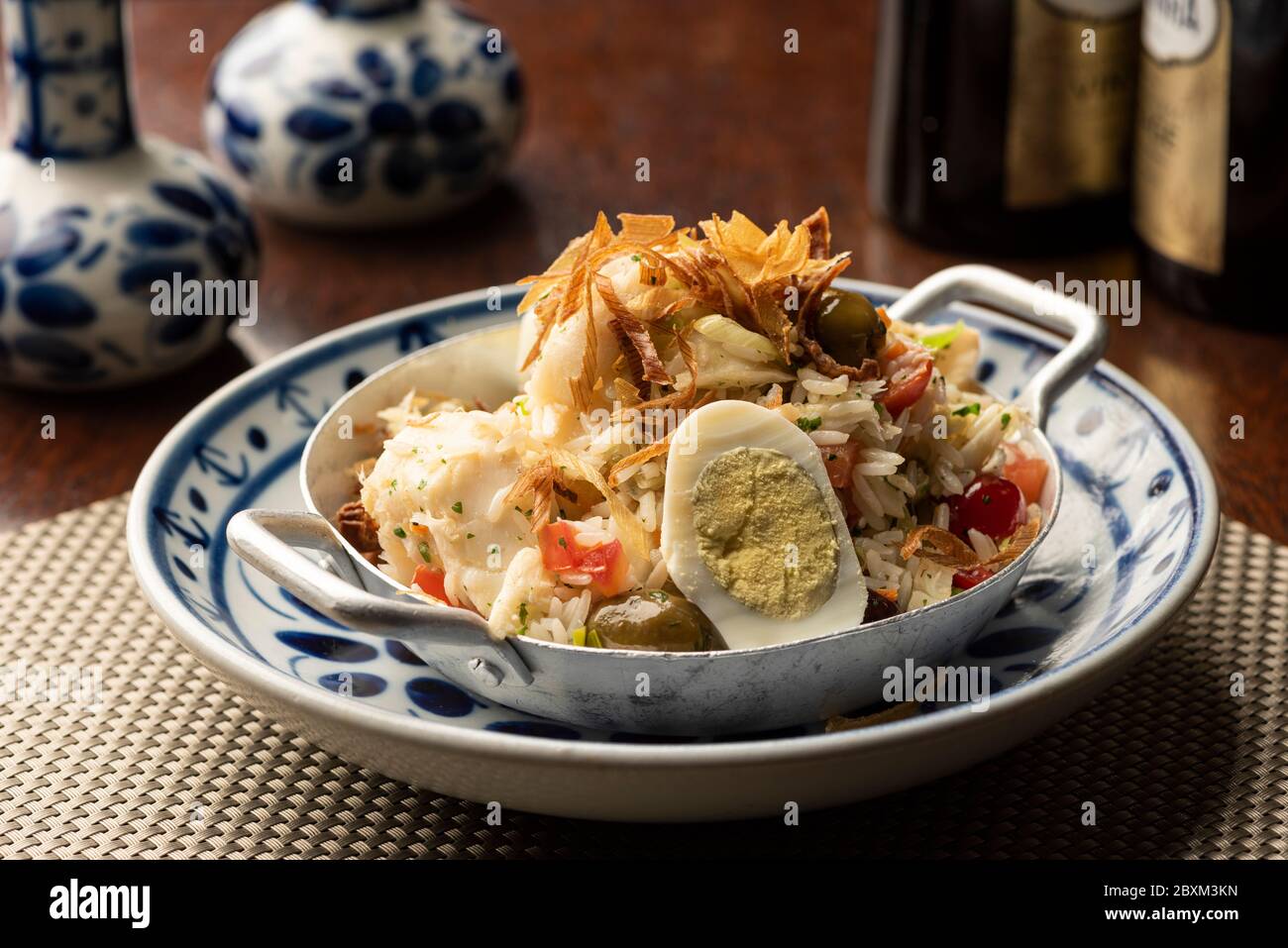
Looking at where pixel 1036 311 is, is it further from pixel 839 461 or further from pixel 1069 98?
pixel 1069 98

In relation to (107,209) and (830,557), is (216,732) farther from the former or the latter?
(107,209)

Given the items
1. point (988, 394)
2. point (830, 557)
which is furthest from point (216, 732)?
point (988, 394)

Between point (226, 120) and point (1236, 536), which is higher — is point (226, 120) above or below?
above

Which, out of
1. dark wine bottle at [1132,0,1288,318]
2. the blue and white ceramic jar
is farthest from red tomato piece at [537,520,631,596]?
the blue and white ceramic jar

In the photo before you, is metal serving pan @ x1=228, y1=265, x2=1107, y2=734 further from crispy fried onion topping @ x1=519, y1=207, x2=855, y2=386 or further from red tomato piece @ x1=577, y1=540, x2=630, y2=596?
crispy fried onion topping @ x1=519, y1=207, x2=855, y2=386

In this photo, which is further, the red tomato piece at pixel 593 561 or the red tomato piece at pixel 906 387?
the red tomato piece at pixel 906 387

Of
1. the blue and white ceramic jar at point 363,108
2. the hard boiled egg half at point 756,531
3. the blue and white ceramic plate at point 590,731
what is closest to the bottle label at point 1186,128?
the blue and white ceramic plate at point 590,731

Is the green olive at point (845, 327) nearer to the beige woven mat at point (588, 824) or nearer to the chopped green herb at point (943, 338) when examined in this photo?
the chopped green herb at point (943, 338)
